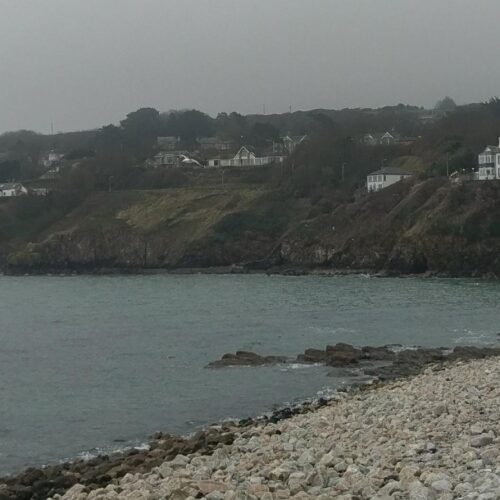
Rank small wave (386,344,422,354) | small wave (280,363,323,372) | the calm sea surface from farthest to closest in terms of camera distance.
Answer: small wave (386,344,422,354) → small wave (280,363,323,372) → the calm sea surface

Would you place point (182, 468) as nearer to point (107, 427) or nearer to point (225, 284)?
point (107, 427)

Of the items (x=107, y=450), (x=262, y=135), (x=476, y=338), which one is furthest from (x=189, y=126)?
(x=107, y=450)

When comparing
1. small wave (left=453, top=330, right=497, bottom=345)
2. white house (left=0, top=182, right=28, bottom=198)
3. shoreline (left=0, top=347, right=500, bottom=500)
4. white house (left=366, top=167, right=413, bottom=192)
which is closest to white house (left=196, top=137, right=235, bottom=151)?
white house (left=0, top=182, right=28, bottom=198)

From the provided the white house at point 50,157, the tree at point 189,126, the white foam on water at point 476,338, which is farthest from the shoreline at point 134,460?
the tree at point 189,126

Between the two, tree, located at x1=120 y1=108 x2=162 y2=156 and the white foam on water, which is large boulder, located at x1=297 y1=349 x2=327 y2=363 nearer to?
the white foam on water

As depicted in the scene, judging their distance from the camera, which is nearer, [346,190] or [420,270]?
[420,270]

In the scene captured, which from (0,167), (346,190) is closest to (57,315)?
(346,190)

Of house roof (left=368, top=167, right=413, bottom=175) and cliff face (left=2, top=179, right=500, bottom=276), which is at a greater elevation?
house roof (left=368, top=167, right=413, bottom=175)

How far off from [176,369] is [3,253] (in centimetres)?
7720

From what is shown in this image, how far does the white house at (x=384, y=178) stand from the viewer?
311ft

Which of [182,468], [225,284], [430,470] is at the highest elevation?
[430,470]

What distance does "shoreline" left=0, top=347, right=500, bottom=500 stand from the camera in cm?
1680

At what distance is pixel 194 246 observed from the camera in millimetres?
93250

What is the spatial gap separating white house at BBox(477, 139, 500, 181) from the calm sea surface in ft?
72.5
